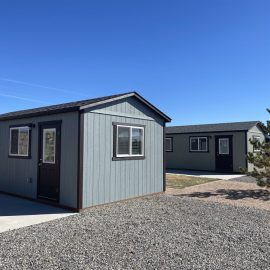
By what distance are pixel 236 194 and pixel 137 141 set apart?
4.44 metres

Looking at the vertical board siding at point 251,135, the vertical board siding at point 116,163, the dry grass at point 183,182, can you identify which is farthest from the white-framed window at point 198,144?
the vertical board siding at point 116,163

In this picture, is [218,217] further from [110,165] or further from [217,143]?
[217,143]

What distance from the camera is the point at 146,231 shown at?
18.5 feet

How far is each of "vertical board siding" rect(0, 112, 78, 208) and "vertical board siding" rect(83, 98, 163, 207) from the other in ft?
1.12

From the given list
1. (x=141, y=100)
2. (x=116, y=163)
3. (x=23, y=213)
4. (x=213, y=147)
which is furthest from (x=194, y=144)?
(x=23, y=213)

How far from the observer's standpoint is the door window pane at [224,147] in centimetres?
1905

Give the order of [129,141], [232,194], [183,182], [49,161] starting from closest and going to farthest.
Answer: [49,161] < [129,141] < [232,194] < [183,182]

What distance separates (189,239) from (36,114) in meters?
6.05

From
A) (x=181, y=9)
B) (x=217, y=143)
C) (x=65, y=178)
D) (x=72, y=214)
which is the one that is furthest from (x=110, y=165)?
(x=217, y=143)

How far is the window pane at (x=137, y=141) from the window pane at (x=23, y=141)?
3534 mm

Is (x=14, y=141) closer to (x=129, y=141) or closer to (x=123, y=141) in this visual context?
(x=123, y=141)

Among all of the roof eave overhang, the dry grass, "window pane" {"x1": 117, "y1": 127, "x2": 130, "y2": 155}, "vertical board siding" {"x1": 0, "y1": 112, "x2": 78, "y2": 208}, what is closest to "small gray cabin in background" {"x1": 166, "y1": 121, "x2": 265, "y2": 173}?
the dry grass

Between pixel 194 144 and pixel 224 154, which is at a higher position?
pixel 194 144

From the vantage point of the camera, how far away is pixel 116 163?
8625 millimetres
